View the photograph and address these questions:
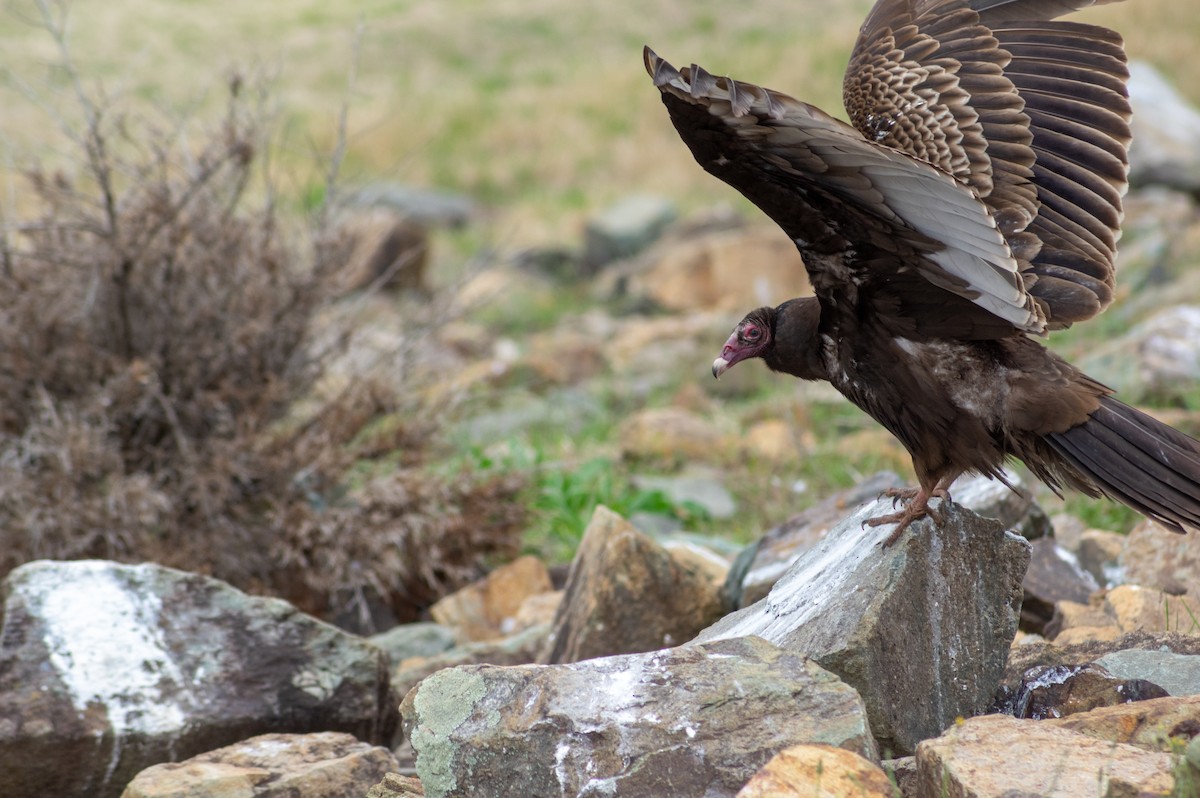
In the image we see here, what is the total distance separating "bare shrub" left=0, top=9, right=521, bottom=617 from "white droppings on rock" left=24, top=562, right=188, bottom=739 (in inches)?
48.5

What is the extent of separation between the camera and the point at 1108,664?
9.39 ft

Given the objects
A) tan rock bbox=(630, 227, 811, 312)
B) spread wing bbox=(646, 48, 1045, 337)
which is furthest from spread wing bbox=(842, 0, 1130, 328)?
tan rock bbox=(630, 227, 811, 312)

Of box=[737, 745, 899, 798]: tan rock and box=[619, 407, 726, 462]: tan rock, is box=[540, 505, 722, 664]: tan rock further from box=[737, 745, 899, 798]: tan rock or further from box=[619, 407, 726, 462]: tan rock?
box=[619, 407, 726, 462]: tan rock

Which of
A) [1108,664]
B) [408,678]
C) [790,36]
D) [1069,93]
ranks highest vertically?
[790,36]

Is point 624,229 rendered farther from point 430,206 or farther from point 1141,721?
point 1141,721

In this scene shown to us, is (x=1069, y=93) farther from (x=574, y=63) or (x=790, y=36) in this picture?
(x=574, y=63)

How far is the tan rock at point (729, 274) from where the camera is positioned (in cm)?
1108

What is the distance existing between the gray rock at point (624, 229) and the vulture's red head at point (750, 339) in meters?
9.46

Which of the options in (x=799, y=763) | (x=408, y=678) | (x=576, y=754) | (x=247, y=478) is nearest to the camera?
(x=799, y=763)

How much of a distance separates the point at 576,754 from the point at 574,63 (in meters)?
24.9

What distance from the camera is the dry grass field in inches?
650

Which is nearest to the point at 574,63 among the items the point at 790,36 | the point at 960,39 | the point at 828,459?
the point at 790,36

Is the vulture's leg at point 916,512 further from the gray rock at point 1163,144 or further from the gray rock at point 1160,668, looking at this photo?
the gray rock at point 1163,144

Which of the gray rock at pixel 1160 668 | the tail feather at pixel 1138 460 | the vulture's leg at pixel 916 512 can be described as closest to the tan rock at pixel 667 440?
the vulture's leg at pixel 916 512
